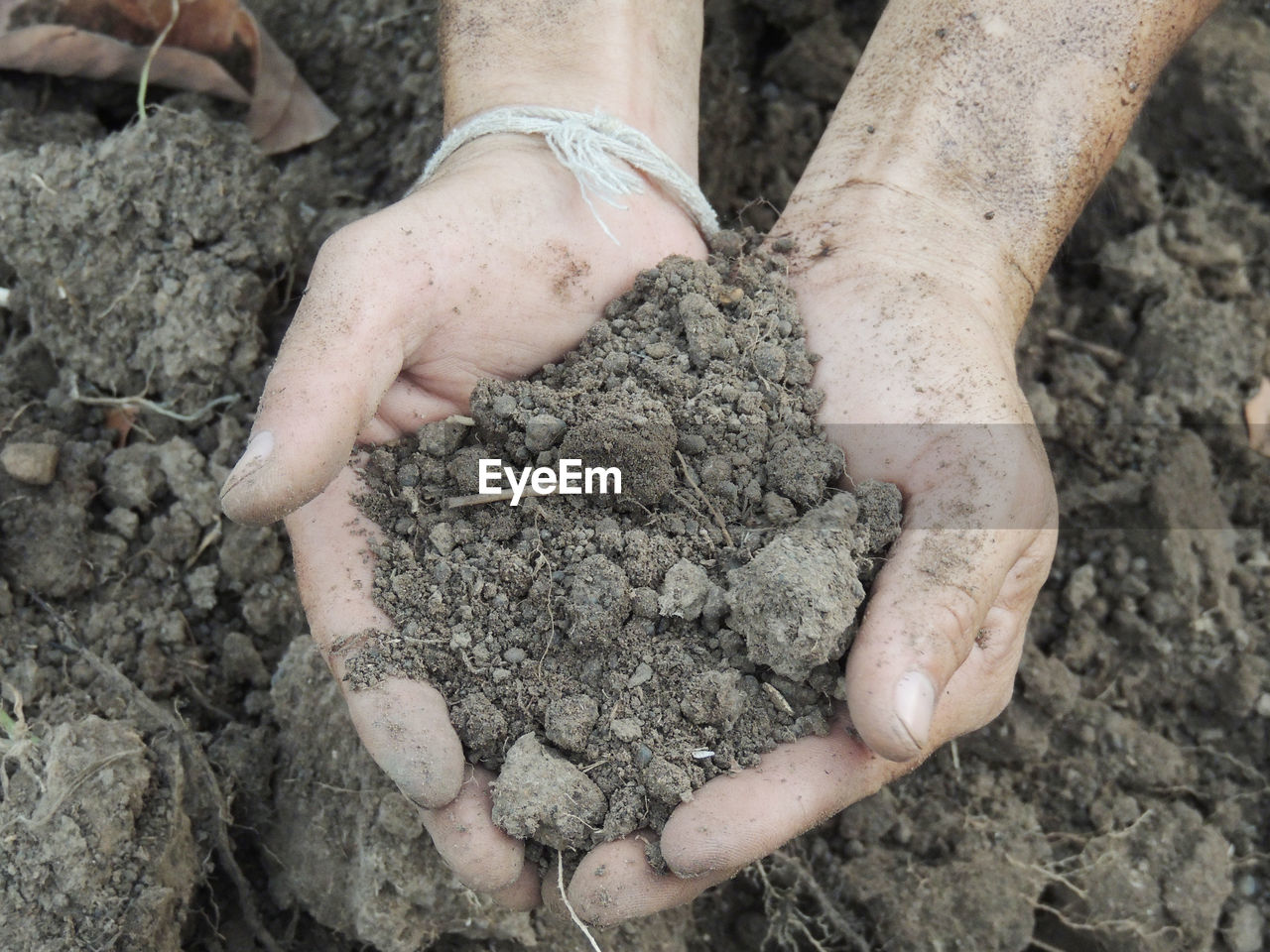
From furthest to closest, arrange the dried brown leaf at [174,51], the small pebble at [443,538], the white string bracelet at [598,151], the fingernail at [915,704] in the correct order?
the dried brown leaf at [174,51] → the white string bracelet at [598,151] → the small pebble at [443,538] → the fingernail at [915,704]

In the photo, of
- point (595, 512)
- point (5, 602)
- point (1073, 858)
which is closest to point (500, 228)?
point (595, 512)

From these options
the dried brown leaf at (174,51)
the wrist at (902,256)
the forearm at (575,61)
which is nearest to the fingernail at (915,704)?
the wrist at (902,256)

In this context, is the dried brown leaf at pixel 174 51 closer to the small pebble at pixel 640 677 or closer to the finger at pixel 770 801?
the small pebble at pixel 640 677

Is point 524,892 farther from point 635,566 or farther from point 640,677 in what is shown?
point 635,566

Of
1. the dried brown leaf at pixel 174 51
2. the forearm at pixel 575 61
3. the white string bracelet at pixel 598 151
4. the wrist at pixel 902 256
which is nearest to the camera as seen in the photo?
the wrist at pixel 902 256

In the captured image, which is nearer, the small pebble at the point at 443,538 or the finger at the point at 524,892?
the finger at the point at 524,892

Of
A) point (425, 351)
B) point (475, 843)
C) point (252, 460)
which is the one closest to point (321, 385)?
point (252, 460)

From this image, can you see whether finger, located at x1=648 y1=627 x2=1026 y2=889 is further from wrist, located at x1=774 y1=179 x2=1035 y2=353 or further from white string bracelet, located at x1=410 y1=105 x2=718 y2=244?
white string bracelet, located at x1=410 y1=105 x2=718 y2=244

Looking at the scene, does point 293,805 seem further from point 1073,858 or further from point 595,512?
point 1073,858
